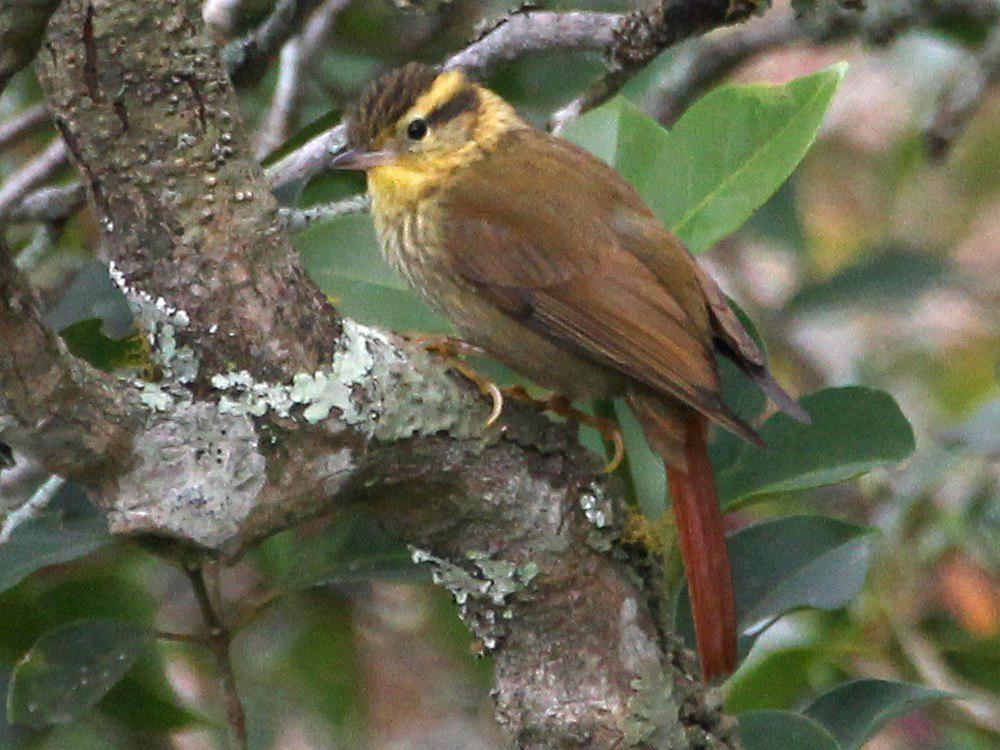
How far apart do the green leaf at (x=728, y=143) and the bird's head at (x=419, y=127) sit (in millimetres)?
357

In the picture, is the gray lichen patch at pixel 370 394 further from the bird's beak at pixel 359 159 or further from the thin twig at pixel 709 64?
the thin twig at pixel 709 64

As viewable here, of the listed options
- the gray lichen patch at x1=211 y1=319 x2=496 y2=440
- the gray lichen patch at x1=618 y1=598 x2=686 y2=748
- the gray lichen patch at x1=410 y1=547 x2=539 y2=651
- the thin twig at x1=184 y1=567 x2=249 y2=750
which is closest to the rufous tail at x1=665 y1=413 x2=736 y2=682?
the gray lichen patch at x1=618 y1=598 x2=686 y2=748

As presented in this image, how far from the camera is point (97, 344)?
2338mm

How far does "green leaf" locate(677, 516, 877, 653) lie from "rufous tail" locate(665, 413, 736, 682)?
0.13 metres

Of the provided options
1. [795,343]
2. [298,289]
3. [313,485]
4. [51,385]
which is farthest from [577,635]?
[795,343]

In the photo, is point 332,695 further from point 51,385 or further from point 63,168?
point 51,385

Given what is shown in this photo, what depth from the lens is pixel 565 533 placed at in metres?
1.92

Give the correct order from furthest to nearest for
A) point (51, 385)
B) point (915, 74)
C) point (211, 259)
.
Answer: point (915, 74)
point (211, 259)
point (51, 385)

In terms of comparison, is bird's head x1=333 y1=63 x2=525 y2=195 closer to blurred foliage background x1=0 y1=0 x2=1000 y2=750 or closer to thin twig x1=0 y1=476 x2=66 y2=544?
blurred foliage background x1=0 y1=0 x2=1000 y2=750

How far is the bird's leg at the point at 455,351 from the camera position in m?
1.98

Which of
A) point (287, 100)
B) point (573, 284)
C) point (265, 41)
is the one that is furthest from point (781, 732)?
point (287, 100)

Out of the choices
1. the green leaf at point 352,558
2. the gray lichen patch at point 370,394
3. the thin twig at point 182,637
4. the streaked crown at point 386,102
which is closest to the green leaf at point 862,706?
the green leaf at point 352,558

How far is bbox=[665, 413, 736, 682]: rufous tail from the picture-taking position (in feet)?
7.11

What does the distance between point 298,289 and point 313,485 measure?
8.7 inches
